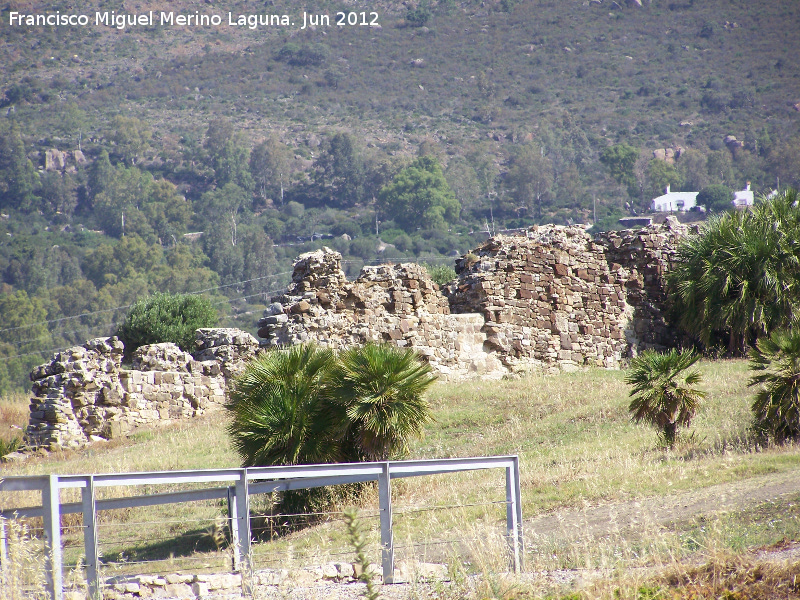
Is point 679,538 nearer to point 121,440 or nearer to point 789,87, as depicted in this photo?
point 121,440

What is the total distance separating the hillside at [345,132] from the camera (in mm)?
94000

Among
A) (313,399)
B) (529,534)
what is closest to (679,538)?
(529,534)

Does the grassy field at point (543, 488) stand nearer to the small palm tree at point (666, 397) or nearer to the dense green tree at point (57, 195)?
the small palm tree at point (666, 397)

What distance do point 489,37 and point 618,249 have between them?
127 metres

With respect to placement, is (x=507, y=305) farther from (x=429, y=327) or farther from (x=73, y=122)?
(x=73, y=122)

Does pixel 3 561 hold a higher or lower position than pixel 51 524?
lower

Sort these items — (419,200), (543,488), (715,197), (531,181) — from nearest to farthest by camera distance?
1. (543,488)
2. (715,197)
3. (419,200)
4. (531,181)

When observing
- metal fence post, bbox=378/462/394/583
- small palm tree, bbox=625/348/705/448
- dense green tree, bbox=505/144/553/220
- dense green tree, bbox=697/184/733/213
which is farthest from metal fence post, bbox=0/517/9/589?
dense green tree, bbox=505/144/553/220

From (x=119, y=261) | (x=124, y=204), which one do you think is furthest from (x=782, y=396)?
(x=124, y=204)

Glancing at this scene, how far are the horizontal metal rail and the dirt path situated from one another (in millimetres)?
1449

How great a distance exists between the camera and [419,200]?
10469 cm

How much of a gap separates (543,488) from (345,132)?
114m

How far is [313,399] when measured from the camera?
11.5 meters

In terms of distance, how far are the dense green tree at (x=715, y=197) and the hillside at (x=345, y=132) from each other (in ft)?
11.5
